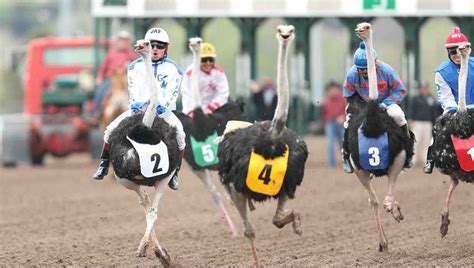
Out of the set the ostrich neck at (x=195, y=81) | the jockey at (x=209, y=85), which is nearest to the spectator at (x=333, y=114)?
the jockey at (x=209, y=85)

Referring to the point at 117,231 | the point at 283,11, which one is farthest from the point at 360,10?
the point at 117,231

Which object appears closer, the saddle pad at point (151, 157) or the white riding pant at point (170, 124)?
the saddle pad at point (151, 157)

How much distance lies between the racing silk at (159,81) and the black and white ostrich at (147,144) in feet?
0.98

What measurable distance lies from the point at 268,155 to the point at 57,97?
1949 cm

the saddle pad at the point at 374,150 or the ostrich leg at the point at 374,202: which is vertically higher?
the saddle pad at the point at 374,150

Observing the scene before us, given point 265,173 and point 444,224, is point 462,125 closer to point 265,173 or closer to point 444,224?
point 444,224

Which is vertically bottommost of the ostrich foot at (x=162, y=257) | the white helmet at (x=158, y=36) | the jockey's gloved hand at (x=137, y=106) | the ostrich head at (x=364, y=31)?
the ostrich foot at (x=162, y=257)

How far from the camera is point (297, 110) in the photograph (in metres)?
29.0

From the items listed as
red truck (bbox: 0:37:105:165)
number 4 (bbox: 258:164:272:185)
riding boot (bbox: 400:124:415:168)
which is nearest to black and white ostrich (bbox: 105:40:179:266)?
number 4 (bbox: 258:164:272:185)

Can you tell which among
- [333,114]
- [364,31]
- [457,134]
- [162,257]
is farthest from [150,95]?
[333,114]

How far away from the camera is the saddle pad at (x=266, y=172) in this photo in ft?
35.9

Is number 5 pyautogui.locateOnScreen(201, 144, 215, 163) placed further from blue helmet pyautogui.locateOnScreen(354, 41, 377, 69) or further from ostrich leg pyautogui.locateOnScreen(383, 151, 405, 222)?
ostrich leg pyautogui.locateOnScreen(383, 151, 405, 222)

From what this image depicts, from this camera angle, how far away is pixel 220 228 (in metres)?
15.7

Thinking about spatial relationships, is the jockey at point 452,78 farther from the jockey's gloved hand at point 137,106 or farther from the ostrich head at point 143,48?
the ostrich head at point 143,48
